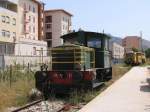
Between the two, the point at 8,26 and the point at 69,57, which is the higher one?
the point at 8,26

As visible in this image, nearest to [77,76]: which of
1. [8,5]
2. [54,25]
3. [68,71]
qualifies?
[68,71]

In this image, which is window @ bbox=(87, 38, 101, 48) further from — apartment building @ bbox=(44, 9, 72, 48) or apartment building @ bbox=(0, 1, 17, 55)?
apartment building @ bbox=(44, 9, 72, 48)

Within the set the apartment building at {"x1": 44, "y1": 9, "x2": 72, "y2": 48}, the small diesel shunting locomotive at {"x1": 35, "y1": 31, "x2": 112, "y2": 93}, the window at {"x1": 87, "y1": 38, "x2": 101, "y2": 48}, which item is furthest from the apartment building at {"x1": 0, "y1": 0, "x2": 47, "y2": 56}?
the small diesel shunting locomotive at {"x1": 35, "y1": 31, "x2": 112, "y2": 93}

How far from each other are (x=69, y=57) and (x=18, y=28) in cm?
5109

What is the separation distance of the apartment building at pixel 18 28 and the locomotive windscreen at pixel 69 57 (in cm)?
3190

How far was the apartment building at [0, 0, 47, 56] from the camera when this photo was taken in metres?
56.5

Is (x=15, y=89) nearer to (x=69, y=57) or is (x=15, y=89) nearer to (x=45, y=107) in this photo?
(x=69, y=57)

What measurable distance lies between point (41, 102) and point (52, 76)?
4.20 ft

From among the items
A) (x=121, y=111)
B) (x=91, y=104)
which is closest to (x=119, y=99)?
(x=91, y=104)

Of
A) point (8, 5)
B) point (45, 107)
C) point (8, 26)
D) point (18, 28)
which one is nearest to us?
point (45, 107)

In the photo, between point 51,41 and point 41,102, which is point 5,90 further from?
point 51,41

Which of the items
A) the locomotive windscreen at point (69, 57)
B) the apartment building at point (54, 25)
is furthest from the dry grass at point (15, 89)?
the apartment building at point (54, 25)

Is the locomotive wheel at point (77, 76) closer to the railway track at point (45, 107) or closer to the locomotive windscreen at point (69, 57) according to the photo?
the locomotive windscreen at point (69, 57)

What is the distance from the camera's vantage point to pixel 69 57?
15.5 m
